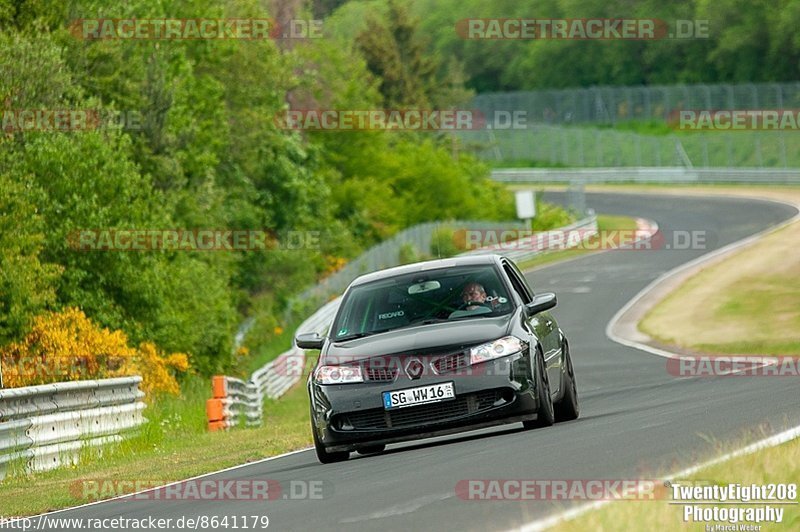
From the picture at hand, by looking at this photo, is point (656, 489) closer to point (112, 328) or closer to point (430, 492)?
point (430, 492)

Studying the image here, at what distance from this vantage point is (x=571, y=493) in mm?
8516

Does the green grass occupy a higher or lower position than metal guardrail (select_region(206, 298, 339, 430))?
higher

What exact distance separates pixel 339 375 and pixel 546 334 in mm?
2015

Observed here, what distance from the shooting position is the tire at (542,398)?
42.1ft

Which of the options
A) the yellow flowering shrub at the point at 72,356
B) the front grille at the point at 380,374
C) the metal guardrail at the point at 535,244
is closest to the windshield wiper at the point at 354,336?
the front grille at the point at 380,374

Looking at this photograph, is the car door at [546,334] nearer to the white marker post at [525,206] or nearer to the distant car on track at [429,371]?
the distant car on track at [429,371]

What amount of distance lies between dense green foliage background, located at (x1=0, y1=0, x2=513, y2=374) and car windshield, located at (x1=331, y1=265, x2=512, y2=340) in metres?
18.0

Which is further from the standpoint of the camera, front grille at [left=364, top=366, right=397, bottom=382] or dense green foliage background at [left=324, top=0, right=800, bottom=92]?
dense green foliage background at [left=324, top=0, right=800, bottom=92]

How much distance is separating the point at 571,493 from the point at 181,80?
4072 cm

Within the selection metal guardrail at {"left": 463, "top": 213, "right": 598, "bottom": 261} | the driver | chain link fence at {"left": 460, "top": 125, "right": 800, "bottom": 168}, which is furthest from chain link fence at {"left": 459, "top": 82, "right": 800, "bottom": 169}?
the driver

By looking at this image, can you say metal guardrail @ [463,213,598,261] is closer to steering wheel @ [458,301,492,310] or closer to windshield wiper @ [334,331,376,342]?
steering wheel @ [458,301,492,310]

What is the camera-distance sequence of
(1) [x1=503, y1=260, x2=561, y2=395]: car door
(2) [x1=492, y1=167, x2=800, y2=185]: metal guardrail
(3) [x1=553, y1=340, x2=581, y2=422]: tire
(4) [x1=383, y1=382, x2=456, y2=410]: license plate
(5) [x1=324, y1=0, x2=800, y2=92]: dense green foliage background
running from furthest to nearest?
1. (5) [x1=324, y1=0, x2=800, y2=92]: dense green foliage background
2. (2) [x1=492, y1=167, x2=800, y2=185]: metal guardrail
3. (3) [x1=553, y1=340, x2=581, y2=422]: tire
4. (1) [x1=503, y1=260, x2=561, y2=395]: car door
5. (4) [x1=383, y1=382, x2=456, y2=410]: license plate

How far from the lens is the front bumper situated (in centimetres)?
1257

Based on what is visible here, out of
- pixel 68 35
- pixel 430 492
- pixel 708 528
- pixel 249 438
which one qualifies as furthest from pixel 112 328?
pixel 708 528
